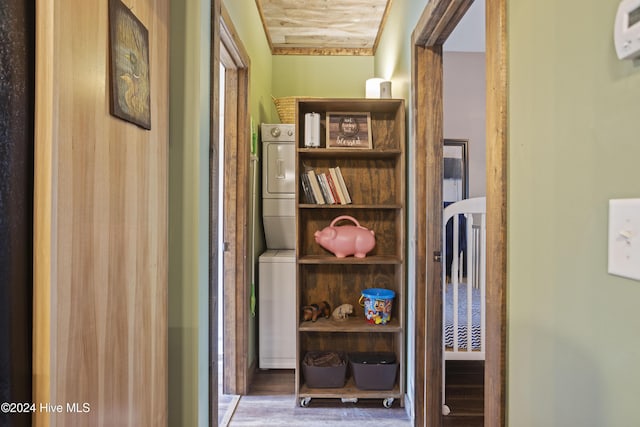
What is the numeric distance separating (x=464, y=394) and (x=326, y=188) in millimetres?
1579

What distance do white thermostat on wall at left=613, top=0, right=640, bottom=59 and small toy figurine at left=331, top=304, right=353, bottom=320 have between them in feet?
6.61

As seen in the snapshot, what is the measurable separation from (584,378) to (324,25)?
3.09m

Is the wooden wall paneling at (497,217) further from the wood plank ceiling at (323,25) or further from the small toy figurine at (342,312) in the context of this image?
the wood plank ceiling at (323,25)

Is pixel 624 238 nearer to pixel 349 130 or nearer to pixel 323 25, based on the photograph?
pixel 349 130

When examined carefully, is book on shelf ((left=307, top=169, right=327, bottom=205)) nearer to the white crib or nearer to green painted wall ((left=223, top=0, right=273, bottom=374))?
green painted wall ((left=223, top=0, right=273, bottom=374))

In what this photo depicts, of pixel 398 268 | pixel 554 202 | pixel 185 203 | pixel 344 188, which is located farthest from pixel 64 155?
pixel 398 268

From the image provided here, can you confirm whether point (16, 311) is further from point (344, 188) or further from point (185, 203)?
point (344, 188)

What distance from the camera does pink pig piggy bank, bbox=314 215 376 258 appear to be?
2.24m

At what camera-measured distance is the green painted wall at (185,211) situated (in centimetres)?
137

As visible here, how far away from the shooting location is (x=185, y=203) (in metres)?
1.38

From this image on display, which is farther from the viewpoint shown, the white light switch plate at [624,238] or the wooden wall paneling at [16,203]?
the wooden wall paneling at [16,203]

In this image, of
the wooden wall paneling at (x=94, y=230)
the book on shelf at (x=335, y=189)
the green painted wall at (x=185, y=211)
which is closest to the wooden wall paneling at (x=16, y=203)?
the wooden wall paneling at (x=94, y=230)

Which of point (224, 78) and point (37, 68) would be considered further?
point (224, 78)

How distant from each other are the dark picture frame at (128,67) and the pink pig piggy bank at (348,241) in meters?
1.36
